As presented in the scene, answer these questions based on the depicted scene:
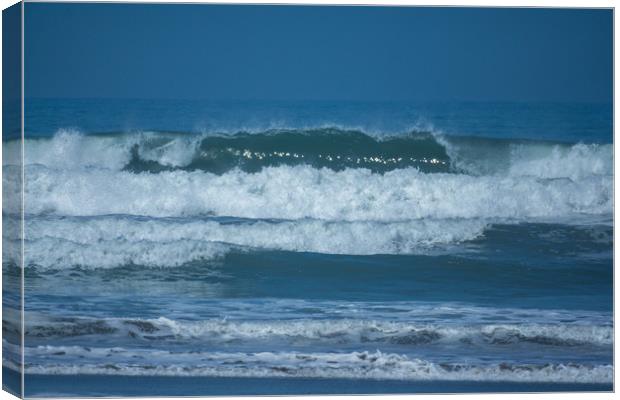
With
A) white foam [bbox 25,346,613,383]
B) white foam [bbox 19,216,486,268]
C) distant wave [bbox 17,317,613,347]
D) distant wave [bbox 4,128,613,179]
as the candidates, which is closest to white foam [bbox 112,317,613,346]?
distant wave [bbox 17,317,613,347]

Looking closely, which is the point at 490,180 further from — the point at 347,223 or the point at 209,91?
the point at 209,91

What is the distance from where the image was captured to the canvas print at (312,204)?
895 cm

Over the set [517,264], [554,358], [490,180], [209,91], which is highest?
[209,91]

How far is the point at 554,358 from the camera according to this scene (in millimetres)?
9203

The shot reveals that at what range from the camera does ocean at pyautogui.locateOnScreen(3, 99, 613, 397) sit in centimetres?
895

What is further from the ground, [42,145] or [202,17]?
[202,17]

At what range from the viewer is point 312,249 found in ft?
30.2

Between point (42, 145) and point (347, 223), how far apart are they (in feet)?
7.48

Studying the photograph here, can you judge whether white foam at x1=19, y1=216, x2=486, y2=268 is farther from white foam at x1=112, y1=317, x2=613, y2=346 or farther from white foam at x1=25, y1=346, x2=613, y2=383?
white foam at x1=25, y1=346, x2=613, y2=383

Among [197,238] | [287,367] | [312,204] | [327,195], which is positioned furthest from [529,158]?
[197,238]

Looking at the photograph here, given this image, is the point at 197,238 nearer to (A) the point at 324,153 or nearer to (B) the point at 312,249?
(B) the point at 312,249

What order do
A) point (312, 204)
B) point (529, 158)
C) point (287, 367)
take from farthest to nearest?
point (529, 158)
point (312, 204)
point (287, 367)

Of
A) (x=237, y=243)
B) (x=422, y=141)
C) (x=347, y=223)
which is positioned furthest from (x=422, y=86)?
(x=237, y=243)

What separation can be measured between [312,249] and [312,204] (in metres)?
0.33
